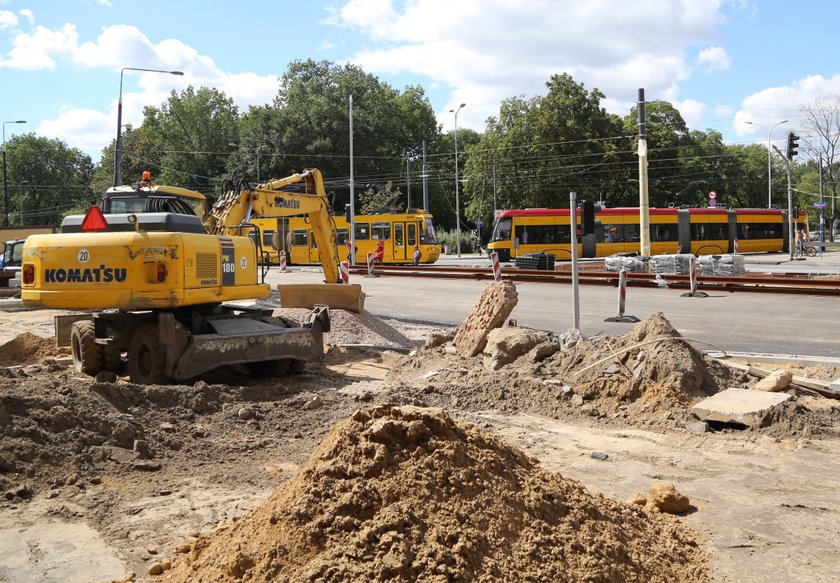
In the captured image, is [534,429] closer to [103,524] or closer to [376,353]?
[103,524]

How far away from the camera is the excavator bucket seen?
15.7 metres

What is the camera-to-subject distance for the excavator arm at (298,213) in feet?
47.5

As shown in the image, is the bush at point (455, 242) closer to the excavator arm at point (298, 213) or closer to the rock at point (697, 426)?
the excavator arm at point (298, 213)

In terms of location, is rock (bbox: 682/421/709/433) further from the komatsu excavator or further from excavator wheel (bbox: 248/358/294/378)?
excavator wheel (bbox: 248/358/294/378)

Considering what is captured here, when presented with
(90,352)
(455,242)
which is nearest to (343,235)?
(455,242)

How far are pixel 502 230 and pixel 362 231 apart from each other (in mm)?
7649

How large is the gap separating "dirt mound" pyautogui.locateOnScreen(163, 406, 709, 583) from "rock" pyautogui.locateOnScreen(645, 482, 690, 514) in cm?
53

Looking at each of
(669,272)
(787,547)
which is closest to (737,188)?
(669,272)

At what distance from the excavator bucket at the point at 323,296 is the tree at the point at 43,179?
85028 mm

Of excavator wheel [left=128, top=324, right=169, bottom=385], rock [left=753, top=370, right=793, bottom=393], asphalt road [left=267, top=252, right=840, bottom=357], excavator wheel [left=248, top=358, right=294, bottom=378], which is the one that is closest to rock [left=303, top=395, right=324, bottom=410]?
excavator wheel [left=128, top=324, right=169, bottom=385]

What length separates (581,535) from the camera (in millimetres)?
4316

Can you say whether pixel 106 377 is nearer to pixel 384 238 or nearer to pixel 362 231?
pixel 384 238

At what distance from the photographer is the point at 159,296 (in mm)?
9945

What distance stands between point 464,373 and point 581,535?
19.9ft
